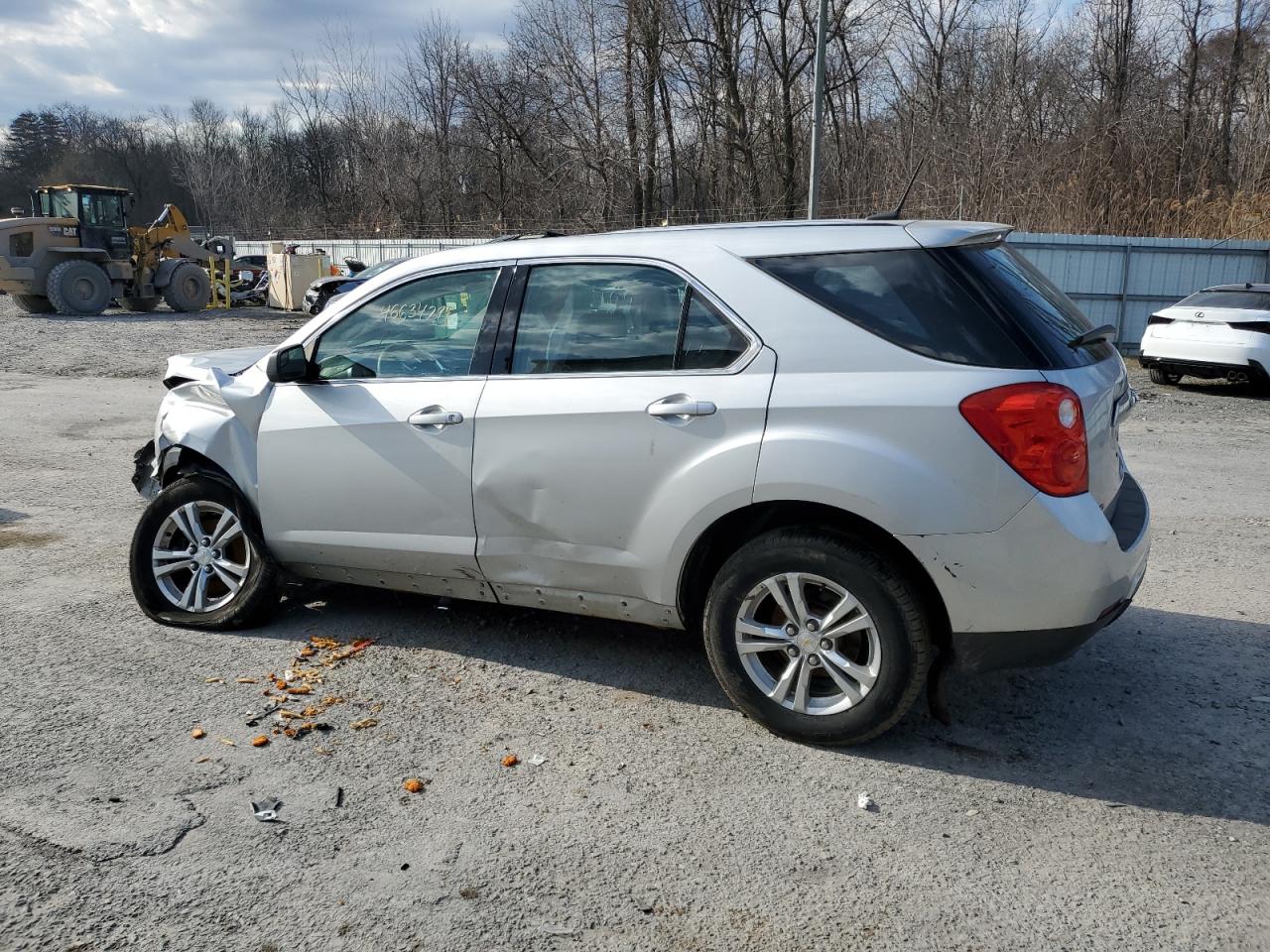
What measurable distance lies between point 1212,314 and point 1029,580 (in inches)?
474

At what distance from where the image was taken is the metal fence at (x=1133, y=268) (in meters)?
19.0

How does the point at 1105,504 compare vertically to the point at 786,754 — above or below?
above

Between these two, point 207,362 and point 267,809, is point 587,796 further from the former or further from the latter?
point 207,362

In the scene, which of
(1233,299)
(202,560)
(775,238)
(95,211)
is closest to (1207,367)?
(1233,299)

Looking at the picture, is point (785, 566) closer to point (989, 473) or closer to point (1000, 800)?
point (989, 473)

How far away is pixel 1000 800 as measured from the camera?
11.4ft

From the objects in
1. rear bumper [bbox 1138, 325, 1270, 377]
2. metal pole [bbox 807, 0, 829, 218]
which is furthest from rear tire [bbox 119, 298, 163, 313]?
rear bumper [bbox 1138, 325, 1270, 377]

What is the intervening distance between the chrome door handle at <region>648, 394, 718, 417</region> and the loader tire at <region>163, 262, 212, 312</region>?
27188 mm

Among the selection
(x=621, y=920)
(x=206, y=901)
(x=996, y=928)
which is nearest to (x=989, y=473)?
(x=996, y=928)

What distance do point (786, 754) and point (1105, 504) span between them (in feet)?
4.68

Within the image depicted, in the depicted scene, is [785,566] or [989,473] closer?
[989,473]

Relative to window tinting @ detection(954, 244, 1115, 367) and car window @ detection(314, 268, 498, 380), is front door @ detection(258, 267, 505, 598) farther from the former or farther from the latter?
window tinting @ detection(954, 244, 1115, 367)

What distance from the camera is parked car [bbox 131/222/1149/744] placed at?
11.3 ft

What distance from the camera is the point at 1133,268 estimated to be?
19.2 metres
